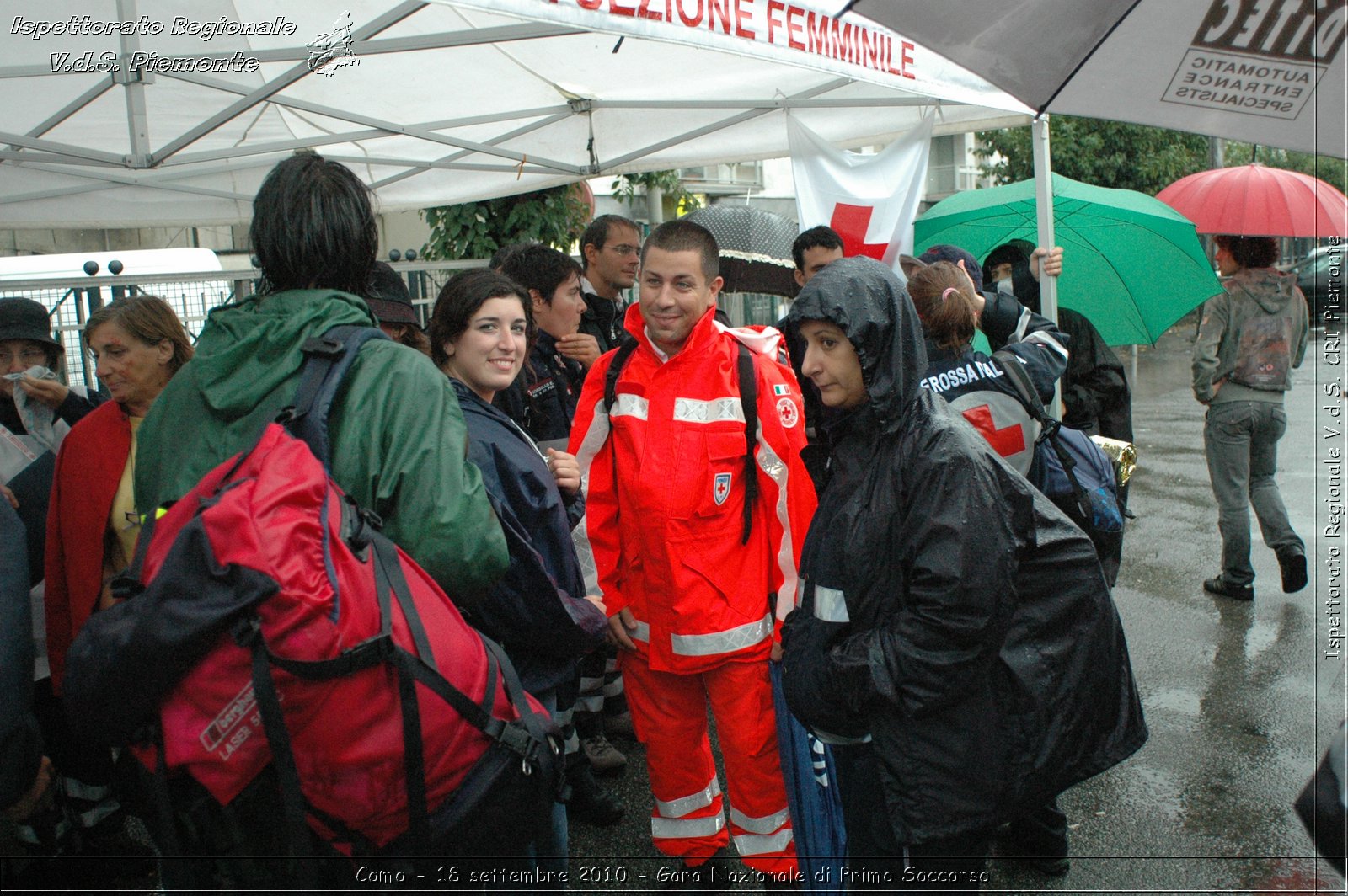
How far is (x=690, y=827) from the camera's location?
3.28m

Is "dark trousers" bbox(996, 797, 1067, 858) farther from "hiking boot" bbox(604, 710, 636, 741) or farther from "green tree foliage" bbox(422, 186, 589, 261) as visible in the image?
"green tree foliage" bbox(422, 186, 589, 261)

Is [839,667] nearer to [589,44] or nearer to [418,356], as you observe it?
[418,356]

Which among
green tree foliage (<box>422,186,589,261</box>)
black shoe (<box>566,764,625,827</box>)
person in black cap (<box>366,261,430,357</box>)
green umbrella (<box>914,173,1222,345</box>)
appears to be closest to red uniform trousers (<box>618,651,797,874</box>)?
black shoe (<box>566,764,625,827</box>)

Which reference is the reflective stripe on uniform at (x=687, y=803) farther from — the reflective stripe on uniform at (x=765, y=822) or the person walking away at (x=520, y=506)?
the person walking away at (x=520, y=506)

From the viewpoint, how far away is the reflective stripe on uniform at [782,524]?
10.2 feet

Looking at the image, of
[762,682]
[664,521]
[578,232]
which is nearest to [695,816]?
[762,682]

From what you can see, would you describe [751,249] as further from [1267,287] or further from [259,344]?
[259,344]

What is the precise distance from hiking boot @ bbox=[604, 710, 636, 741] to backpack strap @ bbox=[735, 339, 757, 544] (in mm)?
1888

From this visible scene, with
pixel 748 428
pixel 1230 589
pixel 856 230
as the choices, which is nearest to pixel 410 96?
pixel 856 230

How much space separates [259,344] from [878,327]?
1297 mm

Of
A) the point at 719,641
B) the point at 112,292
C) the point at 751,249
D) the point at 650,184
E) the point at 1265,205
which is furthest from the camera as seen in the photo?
the point at 650,184

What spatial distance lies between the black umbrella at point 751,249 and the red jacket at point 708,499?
328 cm

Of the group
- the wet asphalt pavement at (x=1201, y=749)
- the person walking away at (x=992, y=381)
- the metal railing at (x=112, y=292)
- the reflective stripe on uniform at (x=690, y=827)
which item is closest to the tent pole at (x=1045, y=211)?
the person walking away at (x=992, y=381)

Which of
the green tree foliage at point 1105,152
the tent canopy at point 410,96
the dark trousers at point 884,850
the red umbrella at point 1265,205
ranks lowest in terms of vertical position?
the dark trousers at point 884,850
